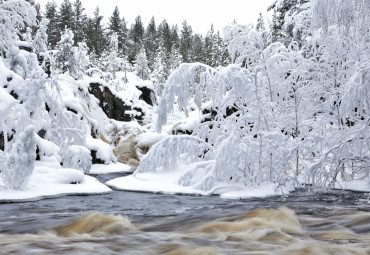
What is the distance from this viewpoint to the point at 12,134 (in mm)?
11398

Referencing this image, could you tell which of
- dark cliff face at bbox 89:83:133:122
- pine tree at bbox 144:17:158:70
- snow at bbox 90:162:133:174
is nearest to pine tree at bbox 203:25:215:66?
pine tree at bbox 144:17:158:70

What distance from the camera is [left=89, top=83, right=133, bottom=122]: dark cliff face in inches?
1013

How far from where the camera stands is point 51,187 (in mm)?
10188

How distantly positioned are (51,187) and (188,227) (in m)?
5.18

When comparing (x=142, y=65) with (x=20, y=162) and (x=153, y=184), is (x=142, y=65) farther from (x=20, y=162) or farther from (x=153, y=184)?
(x=20, y=162)

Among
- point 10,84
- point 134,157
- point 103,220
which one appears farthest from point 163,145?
point 134,157

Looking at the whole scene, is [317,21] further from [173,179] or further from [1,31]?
[1,31]

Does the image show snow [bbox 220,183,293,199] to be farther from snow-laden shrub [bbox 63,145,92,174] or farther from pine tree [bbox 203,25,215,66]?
pine tree [bbox 203,25,215,66]

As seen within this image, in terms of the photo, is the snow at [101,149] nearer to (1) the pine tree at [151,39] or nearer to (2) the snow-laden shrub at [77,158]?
(2) the snow-laden shrub at [77,158]

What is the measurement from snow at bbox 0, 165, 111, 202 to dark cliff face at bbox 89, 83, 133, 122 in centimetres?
1449

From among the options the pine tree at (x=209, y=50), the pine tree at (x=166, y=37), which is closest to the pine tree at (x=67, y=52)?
the pine tree at (x=209, y=50)

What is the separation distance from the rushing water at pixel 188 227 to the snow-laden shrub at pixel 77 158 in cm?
514

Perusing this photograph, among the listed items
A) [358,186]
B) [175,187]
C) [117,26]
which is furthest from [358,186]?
[117,26]

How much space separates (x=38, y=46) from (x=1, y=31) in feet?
11.3
